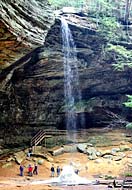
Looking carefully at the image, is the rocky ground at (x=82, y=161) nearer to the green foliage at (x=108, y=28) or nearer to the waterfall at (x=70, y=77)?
the waterfall at (x=70, y=77)

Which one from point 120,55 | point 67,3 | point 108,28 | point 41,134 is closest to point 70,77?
Result: point 120,55

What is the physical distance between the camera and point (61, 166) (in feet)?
75.6

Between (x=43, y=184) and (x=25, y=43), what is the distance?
27.4 feet

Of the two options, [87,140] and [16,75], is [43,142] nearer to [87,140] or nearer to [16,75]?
[87,140]

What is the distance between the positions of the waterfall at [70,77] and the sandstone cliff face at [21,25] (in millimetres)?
3782

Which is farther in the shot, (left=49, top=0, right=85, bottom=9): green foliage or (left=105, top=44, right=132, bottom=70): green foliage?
(left=49, top=0, right=85, bottom=9): green foliage

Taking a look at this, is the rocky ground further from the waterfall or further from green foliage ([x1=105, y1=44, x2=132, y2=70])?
green foliage ([x1=105, y1=44, x2=132, y2=70])

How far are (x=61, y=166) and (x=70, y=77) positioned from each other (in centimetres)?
810

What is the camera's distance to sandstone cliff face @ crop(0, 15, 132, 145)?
82.7ft

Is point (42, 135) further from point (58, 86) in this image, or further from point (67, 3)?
point (67, 3)

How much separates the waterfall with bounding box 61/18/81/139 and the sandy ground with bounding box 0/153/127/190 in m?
4.28

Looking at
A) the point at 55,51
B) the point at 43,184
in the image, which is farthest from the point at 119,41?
the point at 43,184

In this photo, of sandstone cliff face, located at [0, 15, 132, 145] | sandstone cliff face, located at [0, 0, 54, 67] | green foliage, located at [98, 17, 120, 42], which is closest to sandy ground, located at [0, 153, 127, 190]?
sandstone cliff face, located at [0, 15, 132, 145]

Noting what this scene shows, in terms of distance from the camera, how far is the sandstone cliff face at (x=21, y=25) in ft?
50.6
